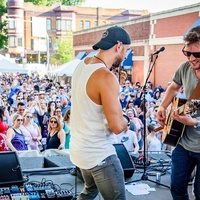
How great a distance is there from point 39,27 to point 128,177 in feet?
91.4

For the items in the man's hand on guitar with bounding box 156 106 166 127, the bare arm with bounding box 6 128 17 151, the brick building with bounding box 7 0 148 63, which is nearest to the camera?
the man's hand on guitar with bounding box 156 106 166 127

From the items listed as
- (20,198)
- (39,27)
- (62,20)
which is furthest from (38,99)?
(62,20)

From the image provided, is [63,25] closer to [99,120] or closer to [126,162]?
[126,162]

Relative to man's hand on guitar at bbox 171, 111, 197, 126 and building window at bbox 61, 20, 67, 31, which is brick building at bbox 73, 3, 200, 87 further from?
building window at bbox 61, 20, 67, 31

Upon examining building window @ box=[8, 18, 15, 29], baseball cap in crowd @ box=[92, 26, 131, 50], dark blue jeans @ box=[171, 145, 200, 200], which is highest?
building window @ box=[8, 18, 15, 29]

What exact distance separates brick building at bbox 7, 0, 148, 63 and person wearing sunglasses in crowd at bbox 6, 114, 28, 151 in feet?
139

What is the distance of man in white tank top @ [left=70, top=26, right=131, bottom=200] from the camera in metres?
2.46

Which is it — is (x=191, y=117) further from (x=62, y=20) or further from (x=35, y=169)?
(x=62, y=20)

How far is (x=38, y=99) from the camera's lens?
11094mm

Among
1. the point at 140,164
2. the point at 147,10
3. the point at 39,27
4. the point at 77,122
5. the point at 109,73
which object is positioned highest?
the point at 147,10

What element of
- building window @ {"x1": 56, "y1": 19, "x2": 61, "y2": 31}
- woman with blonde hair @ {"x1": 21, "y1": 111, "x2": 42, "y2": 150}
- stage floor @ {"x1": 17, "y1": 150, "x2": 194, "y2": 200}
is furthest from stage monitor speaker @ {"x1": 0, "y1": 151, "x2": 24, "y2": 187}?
building window @ {"x1": 56, "y1": 19, "x2": 61, "y2": 31}

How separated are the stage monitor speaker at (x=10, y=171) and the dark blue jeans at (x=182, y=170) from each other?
6.34 ft

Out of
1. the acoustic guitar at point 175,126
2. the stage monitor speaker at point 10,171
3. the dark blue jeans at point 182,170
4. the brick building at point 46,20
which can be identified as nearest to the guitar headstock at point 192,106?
the acoustic guitar at point 175,126

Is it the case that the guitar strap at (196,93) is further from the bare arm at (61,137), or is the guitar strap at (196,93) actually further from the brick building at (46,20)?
the brick building at (46,20)
